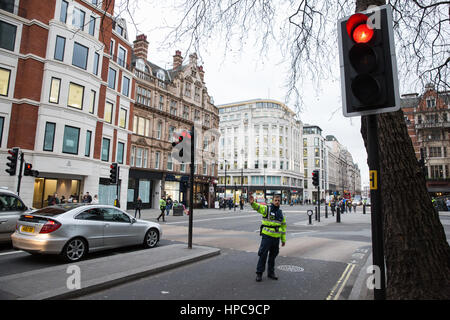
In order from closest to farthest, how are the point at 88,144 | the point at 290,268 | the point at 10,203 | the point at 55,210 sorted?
the point at 290,268 → the point at 55,210 → the point at 10,203 → the point at 88,144

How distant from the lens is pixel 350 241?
11602 mm

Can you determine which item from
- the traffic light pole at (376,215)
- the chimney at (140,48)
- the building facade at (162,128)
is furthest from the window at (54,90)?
the traffic light pole at (376,215)

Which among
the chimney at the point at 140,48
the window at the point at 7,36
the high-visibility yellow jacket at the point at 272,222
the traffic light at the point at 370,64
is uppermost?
the chimney at the point at 140,48

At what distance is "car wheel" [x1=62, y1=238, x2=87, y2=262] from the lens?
267 inches

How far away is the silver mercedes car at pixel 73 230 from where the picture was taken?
6.62m

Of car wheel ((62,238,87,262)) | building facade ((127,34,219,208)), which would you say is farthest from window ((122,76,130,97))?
car wheel ((62,238,87,262))

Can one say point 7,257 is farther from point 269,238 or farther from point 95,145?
point 95,145

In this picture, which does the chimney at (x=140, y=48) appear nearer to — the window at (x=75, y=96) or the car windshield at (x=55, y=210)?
the window at (x=75, y=96)

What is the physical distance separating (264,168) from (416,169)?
232 ft

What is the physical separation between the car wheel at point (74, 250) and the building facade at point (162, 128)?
19918 millimetres

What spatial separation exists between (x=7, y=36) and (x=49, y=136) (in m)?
7.15

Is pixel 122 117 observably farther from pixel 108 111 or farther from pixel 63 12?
pixel 63 12

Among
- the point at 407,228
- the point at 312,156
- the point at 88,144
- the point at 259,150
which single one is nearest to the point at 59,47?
the point at 88,144

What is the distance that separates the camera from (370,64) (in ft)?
8.30
